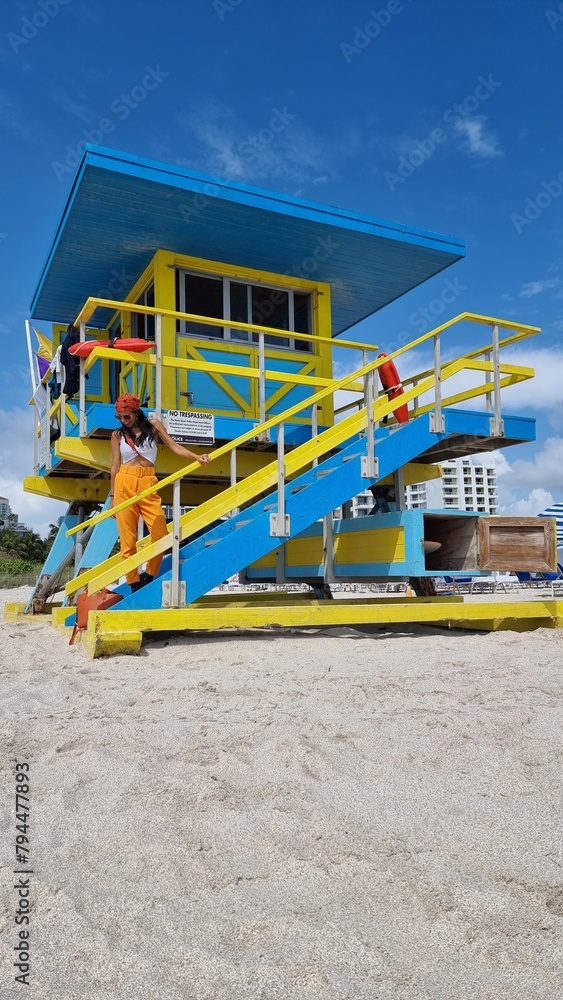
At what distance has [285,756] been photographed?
134 inches

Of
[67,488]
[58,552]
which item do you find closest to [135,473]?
[58,552]

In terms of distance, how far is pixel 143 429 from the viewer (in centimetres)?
727

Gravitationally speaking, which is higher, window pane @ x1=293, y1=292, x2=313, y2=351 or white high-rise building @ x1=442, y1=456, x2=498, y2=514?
white high-rise building @ x1=442, y1=456, x2=498, y2=514

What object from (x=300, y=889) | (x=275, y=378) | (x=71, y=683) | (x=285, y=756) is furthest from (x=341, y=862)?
(x=275, y=378)

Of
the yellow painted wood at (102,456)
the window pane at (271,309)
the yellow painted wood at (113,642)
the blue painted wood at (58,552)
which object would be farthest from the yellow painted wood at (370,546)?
the blue painted wood at (58,552)

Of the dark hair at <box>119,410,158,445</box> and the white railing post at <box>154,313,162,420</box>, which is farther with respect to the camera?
the white railing post at <box>154,313,162,420</box>

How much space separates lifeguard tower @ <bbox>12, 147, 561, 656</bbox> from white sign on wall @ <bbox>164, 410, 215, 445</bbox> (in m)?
0.02

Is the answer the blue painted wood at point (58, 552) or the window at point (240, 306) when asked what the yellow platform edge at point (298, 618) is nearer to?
the blue painted wood at point (58, 552)

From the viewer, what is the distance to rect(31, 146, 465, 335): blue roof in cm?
821

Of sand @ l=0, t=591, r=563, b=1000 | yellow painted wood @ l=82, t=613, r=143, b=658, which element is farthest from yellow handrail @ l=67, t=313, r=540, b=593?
sand @ l=0, t=591, r=563, b=1000

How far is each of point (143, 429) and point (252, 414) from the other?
8.05 ft

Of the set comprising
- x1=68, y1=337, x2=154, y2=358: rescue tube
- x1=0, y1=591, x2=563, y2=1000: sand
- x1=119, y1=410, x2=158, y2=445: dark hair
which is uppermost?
x1=68, y1=337, x2=154, y2=358: rescue tube

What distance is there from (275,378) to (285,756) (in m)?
5.51

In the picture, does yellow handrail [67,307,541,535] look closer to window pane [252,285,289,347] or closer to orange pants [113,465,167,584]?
orange pants [113,465,167,584]
